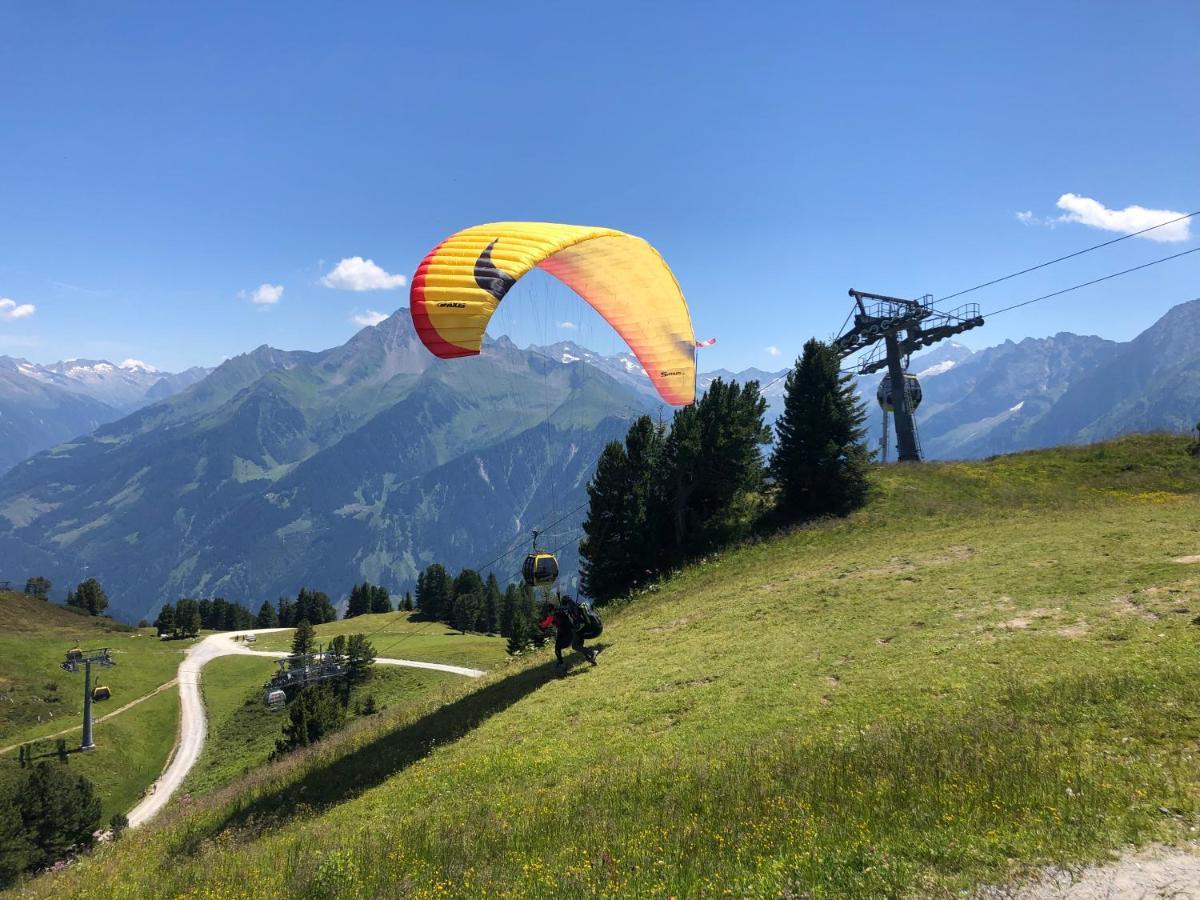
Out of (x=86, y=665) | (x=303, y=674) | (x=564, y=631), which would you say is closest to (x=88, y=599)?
(x=86, y=665)

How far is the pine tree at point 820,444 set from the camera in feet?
139

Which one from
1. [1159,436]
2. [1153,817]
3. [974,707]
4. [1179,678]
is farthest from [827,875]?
[1159,436]

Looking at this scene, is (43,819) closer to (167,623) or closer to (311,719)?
(311,719)

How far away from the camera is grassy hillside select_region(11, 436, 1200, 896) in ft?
26.9

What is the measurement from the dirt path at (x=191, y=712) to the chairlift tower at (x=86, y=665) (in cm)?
684

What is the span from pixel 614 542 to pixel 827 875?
123 feet

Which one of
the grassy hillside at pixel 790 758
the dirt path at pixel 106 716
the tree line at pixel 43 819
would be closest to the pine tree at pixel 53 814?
the tree line at pixel 43 819

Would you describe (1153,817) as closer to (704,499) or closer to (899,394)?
(704,499)

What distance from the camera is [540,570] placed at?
67.7 ft

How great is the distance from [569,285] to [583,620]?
13.5m

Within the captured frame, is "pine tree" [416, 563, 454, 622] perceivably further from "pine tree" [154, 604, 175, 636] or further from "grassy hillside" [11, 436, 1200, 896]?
"grassy hillside" [11, 436, 1200, 896]

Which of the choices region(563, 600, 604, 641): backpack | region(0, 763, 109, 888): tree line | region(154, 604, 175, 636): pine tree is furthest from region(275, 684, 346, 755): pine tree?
region(154, 604, 175, 636): pine tree

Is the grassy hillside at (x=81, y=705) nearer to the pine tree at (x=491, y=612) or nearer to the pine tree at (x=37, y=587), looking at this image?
the pine tree at (x=37, y=587)

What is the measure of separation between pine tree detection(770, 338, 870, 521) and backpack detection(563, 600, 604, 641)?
25184 millimetres
